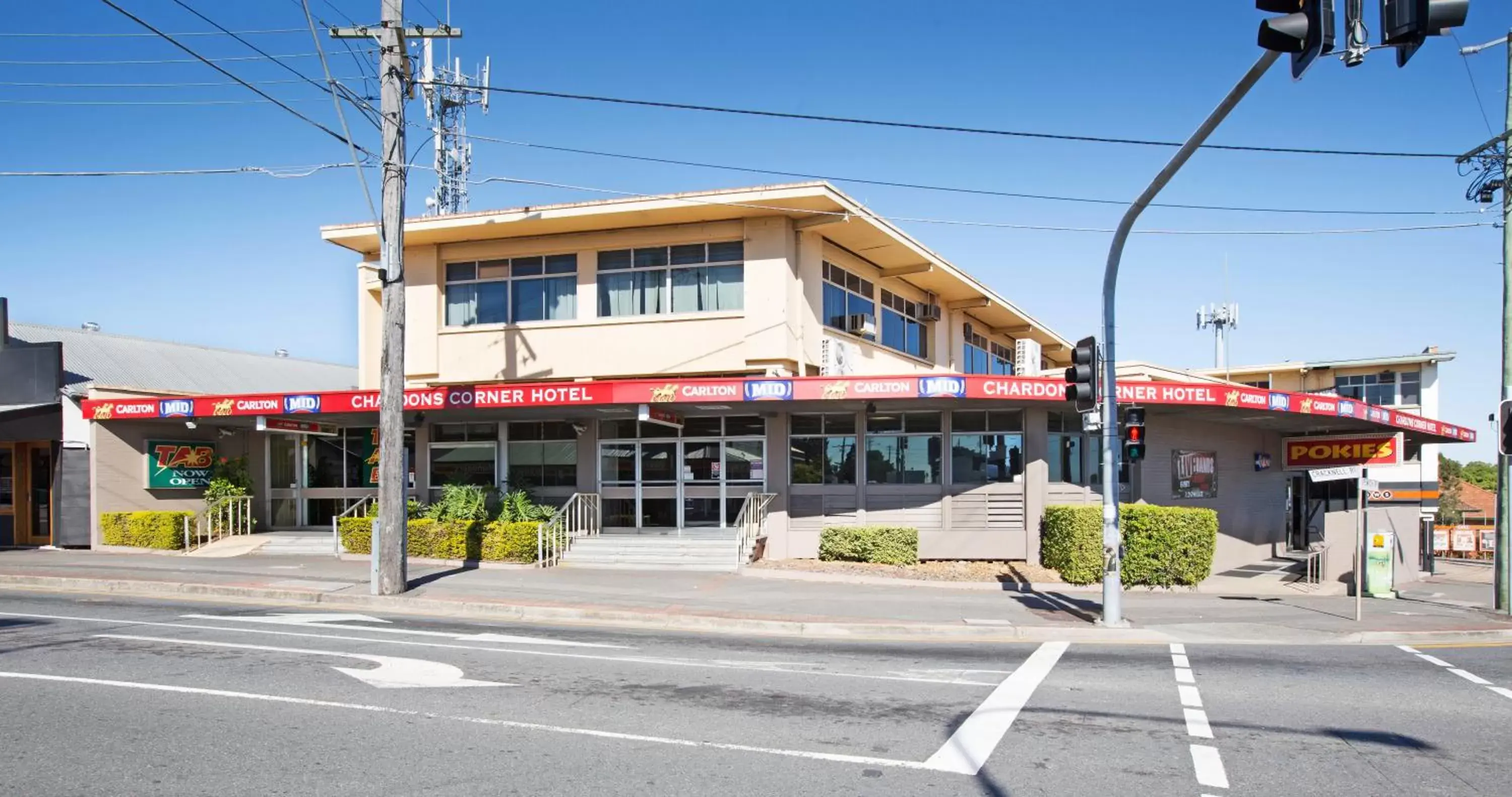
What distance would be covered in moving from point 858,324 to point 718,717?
1619 cm

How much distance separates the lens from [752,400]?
18.3 m

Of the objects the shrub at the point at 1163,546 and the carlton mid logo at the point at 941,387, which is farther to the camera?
the carlton mid logo at the point at 941,387

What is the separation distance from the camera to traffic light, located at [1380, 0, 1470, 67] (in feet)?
19.7

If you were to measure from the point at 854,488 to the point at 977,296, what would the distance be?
11.9 m

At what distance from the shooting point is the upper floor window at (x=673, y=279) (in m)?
21.1

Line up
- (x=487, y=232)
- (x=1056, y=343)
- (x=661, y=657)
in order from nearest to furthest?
(x=661, y=657) → (x=487, y=232) → (x=1056, y=343)

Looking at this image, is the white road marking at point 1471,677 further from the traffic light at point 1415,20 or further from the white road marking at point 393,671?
the white road marking at point 393,671

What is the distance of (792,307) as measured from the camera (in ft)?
67.8

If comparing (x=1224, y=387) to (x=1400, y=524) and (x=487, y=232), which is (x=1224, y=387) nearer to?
(x=1400, y=524)

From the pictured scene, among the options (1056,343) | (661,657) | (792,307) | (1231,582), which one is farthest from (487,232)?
(1056,343)

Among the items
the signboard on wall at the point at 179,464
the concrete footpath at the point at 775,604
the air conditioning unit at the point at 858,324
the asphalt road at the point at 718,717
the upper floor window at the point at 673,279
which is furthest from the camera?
the signboard on wall at the point at 179,464

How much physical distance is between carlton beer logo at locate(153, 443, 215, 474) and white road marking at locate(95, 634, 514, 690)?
14.2 m

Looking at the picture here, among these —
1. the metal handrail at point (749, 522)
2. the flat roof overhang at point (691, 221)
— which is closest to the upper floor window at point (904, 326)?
the flat roof overhang at point (691, 221)

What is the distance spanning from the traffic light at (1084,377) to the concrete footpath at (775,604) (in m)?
3.06
